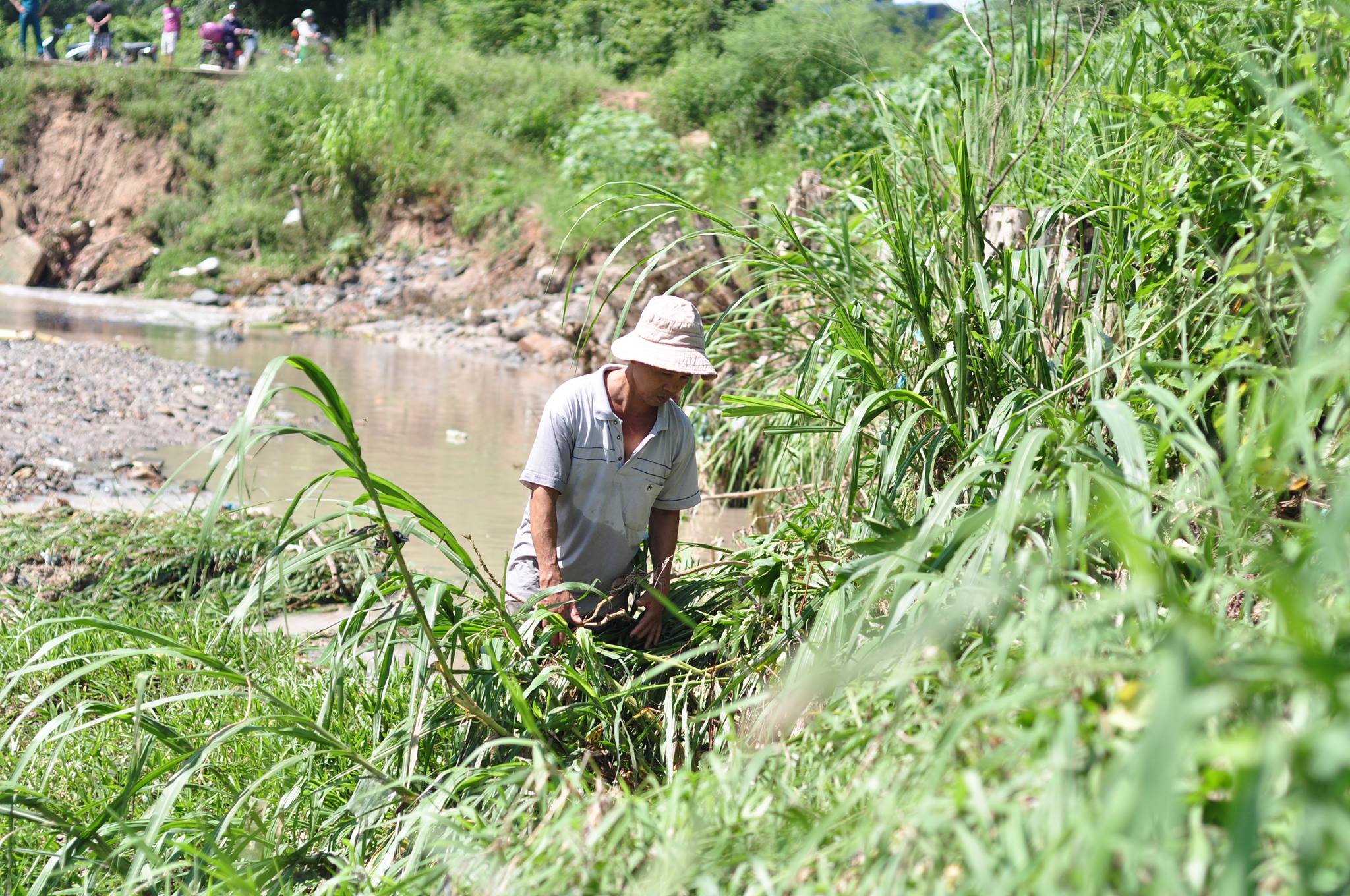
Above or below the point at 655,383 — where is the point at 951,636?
below

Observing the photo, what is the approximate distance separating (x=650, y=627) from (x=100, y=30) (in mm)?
25383

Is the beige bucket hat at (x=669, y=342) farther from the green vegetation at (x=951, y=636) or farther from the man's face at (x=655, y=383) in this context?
the green vegetation at (x=951, y=636)

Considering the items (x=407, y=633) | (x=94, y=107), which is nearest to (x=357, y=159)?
(x=94, y=107)

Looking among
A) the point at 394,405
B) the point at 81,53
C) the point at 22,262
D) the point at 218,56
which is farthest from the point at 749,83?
the point at 81,53

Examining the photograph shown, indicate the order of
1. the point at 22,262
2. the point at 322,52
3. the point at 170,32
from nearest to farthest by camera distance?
1. the point at 22,262
2. the point at 170,32
3. the point at 322,52

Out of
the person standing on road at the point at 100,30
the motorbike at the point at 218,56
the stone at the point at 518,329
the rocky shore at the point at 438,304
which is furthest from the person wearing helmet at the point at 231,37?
the stone at the point at 518,329

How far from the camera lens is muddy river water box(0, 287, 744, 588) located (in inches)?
262

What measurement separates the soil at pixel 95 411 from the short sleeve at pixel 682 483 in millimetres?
3882

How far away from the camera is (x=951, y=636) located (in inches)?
75.2

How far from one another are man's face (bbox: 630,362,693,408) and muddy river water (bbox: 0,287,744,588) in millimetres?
969

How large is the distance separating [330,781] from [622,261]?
29.7 ft

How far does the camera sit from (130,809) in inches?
103

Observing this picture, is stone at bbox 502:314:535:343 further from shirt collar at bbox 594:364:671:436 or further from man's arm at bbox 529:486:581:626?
man's arm at bbox 529:486:581:626

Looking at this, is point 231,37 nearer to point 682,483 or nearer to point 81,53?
point 81,53
